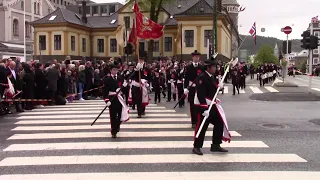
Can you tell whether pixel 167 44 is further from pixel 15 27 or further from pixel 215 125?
pixel 215 125

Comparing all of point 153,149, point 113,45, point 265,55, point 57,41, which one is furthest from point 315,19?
point 153,149

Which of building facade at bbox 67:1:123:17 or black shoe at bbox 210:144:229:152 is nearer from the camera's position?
black shoe at bbox 210:144:229:152

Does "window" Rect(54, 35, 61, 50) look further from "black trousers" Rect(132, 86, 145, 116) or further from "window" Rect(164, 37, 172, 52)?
"black trousers" Rect(132, 86, 145, 116)

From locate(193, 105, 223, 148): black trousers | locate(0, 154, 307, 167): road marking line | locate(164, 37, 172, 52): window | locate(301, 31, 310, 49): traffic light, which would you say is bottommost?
locate(0, 154, 307, 167): road marking line

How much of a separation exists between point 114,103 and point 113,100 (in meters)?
0.08

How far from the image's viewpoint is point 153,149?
852cm

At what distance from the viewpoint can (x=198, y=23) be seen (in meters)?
50.8

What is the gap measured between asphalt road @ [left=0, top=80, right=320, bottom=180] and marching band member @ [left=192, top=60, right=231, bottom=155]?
283 mm

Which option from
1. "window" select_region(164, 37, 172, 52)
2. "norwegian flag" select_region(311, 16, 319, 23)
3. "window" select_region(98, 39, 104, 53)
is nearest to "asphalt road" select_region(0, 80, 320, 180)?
"window" select_region(164, 37, 172, 52)

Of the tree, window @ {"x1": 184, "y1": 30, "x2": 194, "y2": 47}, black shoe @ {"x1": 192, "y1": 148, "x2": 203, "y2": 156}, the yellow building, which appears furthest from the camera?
window @ {"x1": 184, "y1": 30, "x2": 194, "y2": 47}

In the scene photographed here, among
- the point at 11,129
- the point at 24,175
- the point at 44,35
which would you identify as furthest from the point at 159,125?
the point at 44,35

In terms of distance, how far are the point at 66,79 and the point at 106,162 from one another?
11110 mm

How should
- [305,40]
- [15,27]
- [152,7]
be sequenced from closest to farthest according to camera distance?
[305,40]
[152,7]
[15,27]

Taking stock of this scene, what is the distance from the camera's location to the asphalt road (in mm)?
6801
